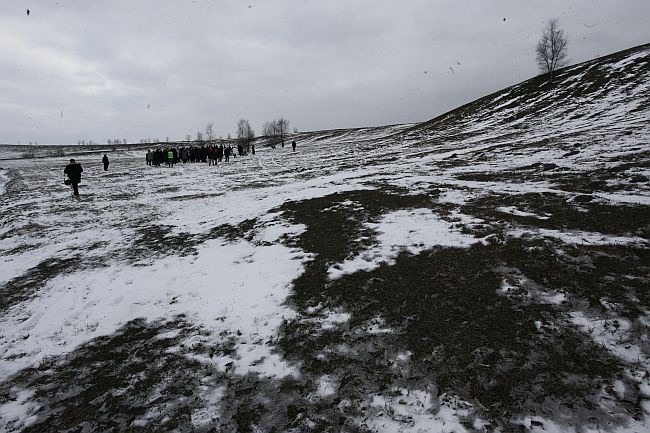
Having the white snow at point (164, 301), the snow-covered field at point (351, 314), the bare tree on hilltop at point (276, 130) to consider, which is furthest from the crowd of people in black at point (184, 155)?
the bare tree on hilltop at point (276, 130)

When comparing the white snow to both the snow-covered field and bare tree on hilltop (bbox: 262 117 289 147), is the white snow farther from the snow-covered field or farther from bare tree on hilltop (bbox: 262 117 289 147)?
bare tree on hilltop (bbox: 262 117 289 147)

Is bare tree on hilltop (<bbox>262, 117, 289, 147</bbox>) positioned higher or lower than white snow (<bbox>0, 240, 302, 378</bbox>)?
higher

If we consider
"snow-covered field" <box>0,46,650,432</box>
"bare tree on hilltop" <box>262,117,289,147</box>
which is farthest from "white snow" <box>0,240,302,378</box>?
"bare tree on hilltop" <box>262,117,289,147</box>

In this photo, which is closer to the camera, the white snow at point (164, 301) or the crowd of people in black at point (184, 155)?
the white snow at point (164, 301)

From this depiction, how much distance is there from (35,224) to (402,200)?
13591 mm

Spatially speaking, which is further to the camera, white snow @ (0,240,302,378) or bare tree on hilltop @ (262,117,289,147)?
bare tree on hilltop @ (262,117,289,147)

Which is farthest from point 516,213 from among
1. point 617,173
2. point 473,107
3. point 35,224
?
point 473,107

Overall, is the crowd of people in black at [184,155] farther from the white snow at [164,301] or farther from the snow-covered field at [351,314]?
the white snow at [164,301]

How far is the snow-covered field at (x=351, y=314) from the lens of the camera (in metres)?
4.17

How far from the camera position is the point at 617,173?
1170 centimetres

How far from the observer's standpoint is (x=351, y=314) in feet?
19.9

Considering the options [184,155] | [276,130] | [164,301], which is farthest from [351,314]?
[276,130]

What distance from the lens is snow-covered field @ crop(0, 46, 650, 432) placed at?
4172mm

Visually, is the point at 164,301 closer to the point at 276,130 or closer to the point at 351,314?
the point at 351,314
